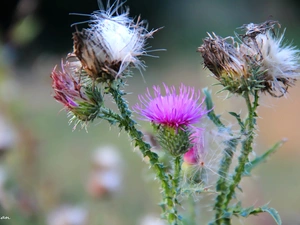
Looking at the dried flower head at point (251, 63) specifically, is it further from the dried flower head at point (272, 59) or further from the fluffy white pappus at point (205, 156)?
the fluffy white pappus at point (205, 156)

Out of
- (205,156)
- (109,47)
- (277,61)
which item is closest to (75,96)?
(109,47)

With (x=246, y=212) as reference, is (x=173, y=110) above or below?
above

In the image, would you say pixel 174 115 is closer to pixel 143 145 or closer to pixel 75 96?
pixel 143 145

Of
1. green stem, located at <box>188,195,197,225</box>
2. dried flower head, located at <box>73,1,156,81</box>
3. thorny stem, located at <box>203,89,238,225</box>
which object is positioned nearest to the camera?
dried flower head, located at <box>73,1,156,81</box>

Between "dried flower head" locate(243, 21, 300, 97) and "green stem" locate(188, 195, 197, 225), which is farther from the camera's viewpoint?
"green stem" locate(188, 195, 197, 225)

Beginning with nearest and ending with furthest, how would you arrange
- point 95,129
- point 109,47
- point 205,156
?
point 109,47
point 205,156
point 95,129

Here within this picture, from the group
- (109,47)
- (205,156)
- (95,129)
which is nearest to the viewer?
(109,47)

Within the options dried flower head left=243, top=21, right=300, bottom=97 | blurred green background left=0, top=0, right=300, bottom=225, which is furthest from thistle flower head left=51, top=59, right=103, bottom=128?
dried flower head left=243, top=21, right=300, bottom=97

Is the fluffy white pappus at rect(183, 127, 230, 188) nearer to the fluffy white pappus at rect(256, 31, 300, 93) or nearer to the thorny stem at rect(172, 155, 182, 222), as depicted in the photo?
the thorny stem at rect(172, 155, 182, 222)
